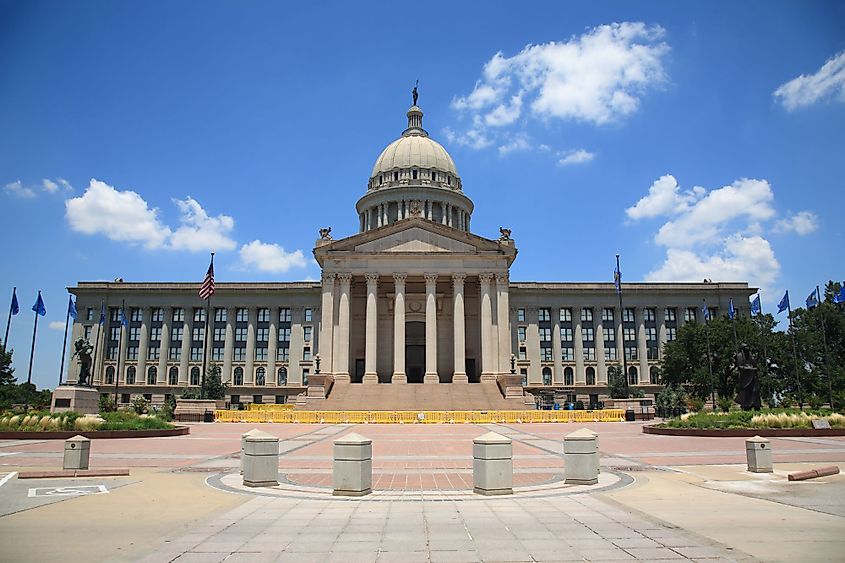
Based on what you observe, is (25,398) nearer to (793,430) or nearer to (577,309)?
(793,430)

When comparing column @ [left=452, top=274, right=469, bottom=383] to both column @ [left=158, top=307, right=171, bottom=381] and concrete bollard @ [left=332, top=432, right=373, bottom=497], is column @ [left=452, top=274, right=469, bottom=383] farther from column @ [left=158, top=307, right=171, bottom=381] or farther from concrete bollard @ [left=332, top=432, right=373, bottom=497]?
concrete bollard @ [left=332, top=432, right=373, bottom=497]

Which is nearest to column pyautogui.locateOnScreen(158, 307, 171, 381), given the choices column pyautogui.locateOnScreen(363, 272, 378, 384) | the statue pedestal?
column pyautogui.locateOnScreen(363, 272, 378, 384)

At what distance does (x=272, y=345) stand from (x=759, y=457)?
85228 millimetres

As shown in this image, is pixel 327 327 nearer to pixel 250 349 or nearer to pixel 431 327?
pixel 431 327

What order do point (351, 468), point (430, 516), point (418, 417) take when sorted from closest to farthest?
1. point (430, 516)
2. point (351, 468)
3. point (418, 417)

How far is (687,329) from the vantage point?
72.7 meters

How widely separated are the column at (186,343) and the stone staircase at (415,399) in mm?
39861

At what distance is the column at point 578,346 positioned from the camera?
95062mm

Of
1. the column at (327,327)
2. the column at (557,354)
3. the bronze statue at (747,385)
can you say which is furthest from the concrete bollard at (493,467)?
the column at (557,354)

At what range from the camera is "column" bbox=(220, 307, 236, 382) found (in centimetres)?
9469

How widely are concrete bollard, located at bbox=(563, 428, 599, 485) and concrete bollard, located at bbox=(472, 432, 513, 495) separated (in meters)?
2.16

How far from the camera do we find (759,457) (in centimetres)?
1655

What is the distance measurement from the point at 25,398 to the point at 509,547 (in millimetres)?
65337

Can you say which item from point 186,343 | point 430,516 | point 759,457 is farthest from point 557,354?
point 430,516
